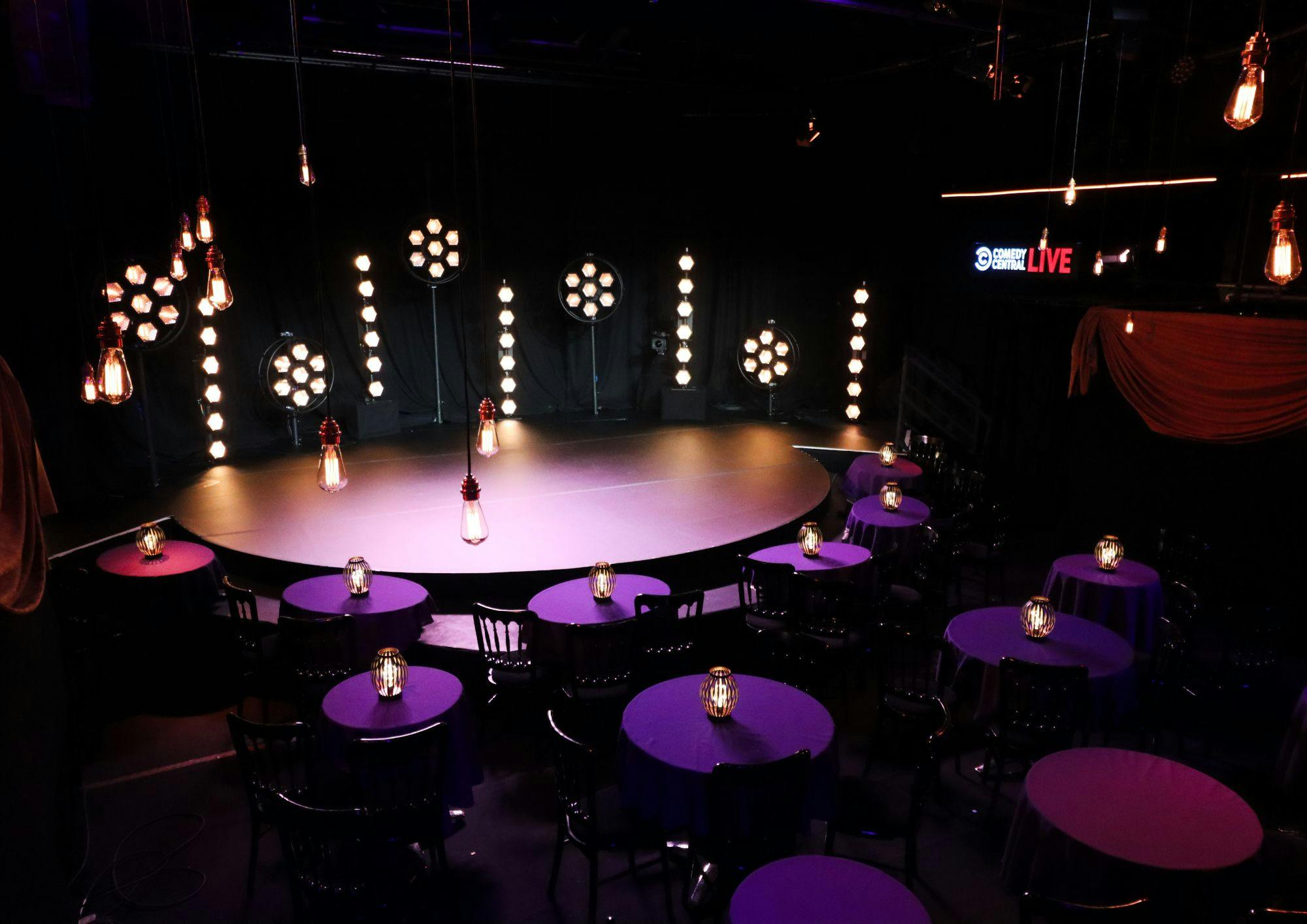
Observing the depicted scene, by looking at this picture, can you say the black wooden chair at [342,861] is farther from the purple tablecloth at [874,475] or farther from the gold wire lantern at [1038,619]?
the purple tablecloth at [874,475]

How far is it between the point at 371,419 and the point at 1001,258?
7.94m

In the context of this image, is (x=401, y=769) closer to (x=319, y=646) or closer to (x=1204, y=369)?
(x=319, y=646)

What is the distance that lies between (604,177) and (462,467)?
5233mm

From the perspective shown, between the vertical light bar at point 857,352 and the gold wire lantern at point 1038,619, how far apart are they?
763cm

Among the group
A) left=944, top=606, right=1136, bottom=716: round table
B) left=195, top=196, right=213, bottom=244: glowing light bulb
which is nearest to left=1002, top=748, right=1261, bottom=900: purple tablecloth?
left=944, top=606, right=1136, bottom=716: round table

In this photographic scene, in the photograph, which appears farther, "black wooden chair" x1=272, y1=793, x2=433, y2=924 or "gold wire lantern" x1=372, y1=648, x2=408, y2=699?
"gold wire lantern" x1=372, y1=648, x2=408, y2=699

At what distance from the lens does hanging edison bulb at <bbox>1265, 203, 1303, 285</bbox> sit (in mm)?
3445

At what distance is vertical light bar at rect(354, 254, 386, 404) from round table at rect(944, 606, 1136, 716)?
837 centimetres

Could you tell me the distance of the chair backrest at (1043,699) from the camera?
186 inches

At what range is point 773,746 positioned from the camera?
4133 mm

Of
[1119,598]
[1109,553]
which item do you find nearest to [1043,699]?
[1119,598]

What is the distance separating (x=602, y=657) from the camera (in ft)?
18.4

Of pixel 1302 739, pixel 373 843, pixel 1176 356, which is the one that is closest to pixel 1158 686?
pixel 1302 739

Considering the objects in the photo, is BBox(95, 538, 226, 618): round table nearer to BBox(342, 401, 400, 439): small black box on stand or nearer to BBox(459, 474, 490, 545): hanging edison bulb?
BBox(459, 474, 490, 545): hanging edison bulb
